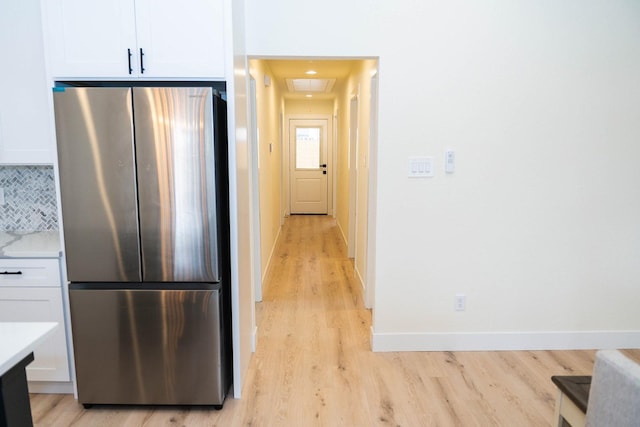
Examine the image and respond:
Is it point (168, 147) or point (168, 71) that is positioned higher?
point (168, 71)

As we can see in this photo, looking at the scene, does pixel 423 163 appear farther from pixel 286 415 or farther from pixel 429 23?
pixel 286 415

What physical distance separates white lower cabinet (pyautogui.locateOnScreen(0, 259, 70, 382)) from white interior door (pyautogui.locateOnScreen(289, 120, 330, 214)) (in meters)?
6.48

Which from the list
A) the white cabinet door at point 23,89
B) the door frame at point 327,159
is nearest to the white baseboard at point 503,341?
the white cabinet door at point 23,89

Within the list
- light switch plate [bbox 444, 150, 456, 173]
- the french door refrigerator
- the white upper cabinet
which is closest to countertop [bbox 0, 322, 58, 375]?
the french door refrigerator

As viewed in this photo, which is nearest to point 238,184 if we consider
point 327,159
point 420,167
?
point 420,167

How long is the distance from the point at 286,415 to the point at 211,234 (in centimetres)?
105

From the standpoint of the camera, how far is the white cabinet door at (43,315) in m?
2.20

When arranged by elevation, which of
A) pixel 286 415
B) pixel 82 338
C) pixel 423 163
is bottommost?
pixel 286 415

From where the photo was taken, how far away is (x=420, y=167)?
2689mm

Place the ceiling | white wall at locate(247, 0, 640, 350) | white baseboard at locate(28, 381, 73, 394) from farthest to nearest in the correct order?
the ceiling → white wall at locate(247, 0, 640, 350) → white baseboard at locate(28, 381, 73, 394)

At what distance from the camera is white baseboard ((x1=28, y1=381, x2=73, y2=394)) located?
2.35 meters

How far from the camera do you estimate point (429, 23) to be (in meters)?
2.56

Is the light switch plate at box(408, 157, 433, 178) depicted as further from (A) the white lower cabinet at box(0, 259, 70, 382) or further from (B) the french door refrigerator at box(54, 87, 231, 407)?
(A) the white lower cabinet at box(0, 259, 70, 382)

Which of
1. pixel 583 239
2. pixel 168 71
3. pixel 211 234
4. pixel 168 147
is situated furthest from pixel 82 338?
pixel 583 239
